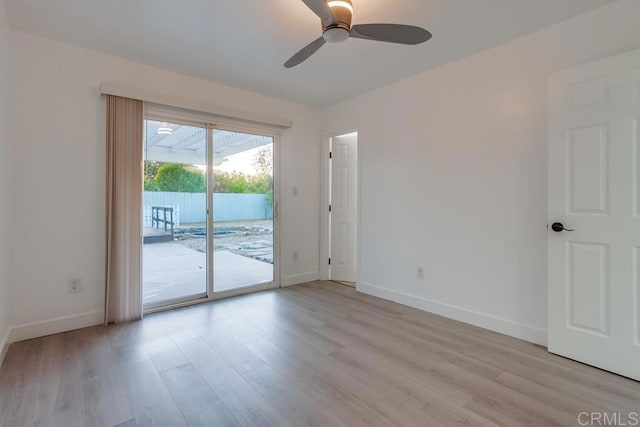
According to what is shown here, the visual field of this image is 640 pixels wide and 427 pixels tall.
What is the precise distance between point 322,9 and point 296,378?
2.23 metres

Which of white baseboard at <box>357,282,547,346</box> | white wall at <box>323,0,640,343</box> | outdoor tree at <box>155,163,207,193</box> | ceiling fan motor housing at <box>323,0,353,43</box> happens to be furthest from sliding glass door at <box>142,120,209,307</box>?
ceiling fan motor housing at <box>323,0,353,43</box>

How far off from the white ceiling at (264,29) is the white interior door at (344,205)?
4.23 feet

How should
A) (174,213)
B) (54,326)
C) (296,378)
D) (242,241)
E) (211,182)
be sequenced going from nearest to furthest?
(296,378) < (54,326) < (174,213) < (211,182) < (242,241)

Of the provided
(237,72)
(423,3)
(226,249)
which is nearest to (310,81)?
(237,72)

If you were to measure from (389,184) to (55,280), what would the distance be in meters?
3.48

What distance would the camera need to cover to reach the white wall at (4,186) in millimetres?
2229

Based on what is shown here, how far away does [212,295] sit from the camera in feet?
12.0

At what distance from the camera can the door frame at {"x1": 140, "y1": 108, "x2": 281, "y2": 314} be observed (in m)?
3.28

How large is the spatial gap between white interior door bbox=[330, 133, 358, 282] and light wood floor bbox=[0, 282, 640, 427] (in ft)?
5.29

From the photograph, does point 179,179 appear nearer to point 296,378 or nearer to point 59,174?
point 59,174

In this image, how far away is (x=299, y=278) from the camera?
4.44 m

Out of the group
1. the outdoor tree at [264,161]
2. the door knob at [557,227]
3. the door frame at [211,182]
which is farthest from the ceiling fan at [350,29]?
the outdoor tree at [264,161]

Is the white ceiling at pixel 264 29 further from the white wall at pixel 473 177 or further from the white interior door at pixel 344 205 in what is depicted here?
the white interior door at pixel 344 205

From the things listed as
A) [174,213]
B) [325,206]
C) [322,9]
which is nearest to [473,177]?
[322,9]
